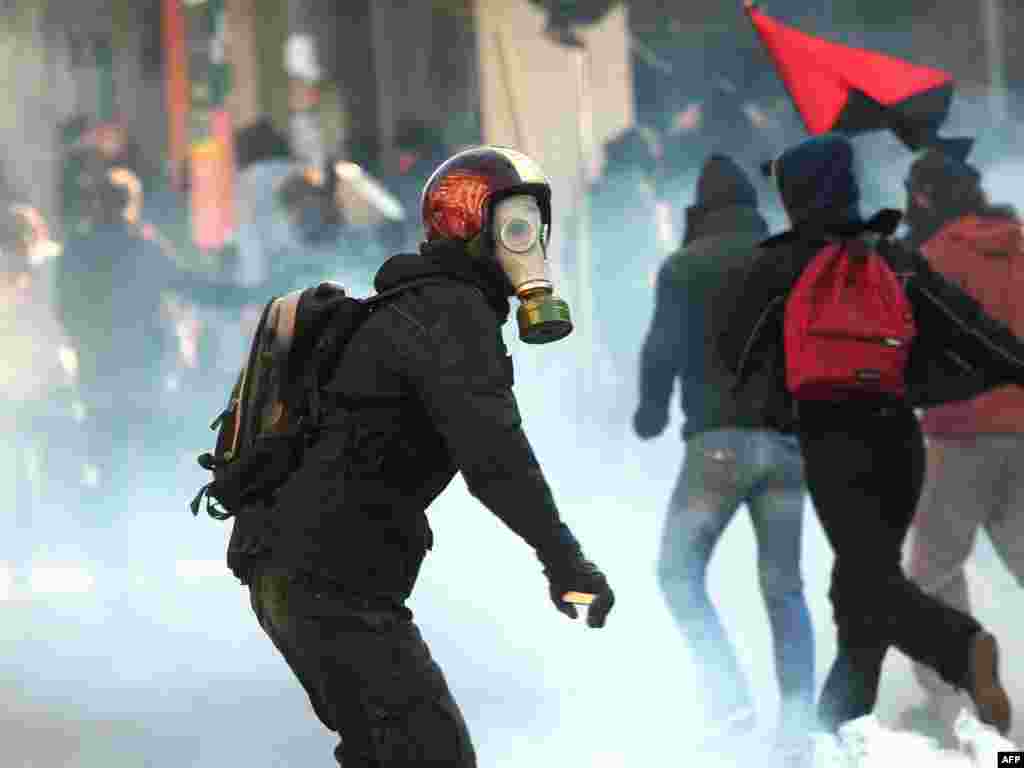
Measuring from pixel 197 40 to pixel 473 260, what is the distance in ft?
32.5

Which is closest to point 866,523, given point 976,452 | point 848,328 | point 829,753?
point 848,328

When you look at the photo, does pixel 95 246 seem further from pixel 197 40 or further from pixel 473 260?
pixel 473 260

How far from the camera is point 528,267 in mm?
3816

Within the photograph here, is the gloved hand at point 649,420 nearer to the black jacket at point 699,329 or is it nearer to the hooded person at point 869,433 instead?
the black jacket at point 699,329

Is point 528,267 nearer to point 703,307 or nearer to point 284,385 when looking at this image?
point 284,385

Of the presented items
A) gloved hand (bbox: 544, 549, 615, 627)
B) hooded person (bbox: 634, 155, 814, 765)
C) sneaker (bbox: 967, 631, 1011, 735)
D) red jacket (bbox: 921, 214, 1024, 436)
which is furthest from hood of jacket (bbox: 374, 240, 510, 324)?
red jacket (bbox: 921, 214, 1024, 436)

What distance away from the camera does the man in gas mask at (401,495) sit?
3627 millimetres

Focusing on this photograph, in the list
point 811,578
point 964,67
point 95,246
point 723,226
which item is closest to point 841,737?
point 723,226

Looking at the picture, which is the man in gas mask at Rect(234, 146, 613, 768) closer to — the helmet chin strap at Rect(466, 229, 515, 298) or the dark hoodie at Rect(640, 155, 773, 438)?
the helmet chin strap at Rect(466, 229, 515, 298)

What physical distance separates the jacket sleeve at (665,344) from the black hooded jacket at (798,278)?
0.74 metres

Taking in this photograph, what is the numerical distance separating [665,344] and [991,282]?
3.35 ft

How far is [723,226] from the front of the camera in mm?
6121

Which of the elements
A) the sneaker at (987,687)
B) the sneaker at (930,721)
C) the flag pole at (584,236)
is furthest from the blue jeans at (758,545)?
the flag pole at (584,236)

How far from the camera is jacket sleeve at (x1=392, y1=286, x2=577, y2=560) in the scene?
3611mm
